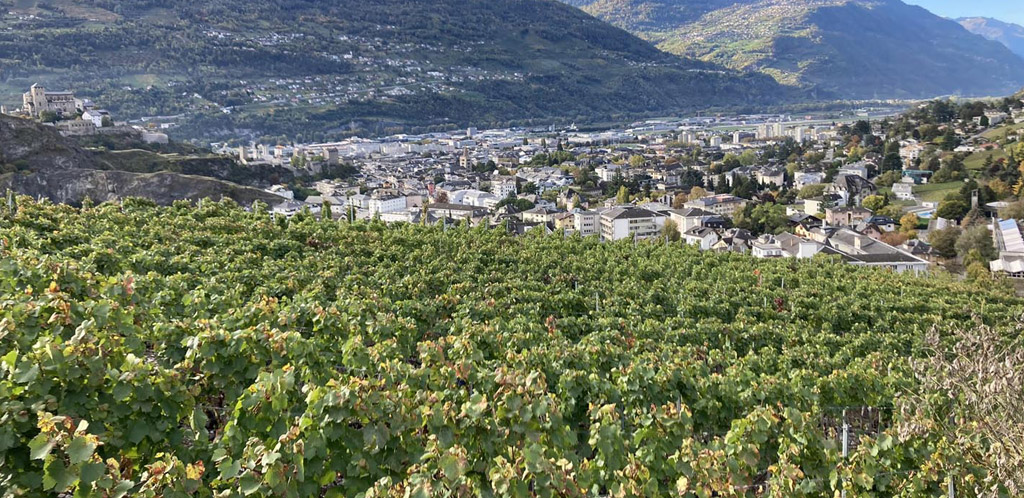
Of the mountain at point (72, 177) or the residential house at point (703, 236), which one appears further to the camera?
the residential house at point (703, 236)

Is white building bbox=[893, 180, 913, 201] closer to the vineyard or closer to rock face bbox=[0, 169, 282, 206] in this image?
rock face bbox=[0, 169, 282, 206]

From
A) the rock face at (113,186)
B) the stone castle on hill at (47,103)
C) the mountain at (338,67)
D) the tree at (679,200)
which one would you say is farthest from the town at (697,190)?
the mountain at (338,67)

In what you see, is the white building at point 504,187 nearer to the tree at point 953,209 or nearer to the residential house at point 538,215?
the residential house at point 538,215

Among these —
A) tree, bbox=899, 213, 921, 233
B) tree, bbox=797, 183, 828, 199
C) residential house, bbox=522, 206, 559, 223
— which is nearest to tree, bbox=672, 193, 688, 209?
tree, bbox=797, 183, 828, 199

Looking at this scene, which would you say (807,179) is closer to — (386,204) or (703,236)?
(703,236)

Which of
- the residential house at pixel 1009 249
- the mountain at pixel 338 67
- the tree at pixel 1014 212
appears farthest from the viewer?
the mountain at pixel 338 67

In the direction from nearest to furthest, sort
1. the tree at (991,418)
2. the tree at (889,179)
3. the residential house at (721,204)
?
the tree at (991,418) → the residential house at (721,204) → the tree at (889,179)
